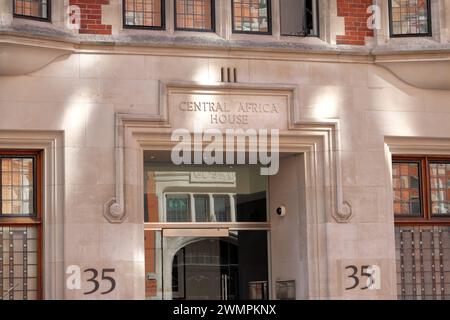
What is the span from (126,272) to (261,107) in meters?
3.02

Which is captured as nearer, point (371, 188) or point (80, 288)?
point (80, 288)

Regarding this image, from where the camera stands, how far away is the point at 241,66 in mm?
16797

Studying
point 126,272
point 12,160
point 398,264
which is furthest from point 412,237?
point 12,160

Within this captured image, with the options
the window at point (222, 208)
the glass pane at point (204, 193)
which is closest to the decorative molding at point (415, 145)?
the glass pane at point (204, 193)

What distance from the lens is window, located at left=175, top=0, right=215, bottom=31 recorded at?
16.8 metres

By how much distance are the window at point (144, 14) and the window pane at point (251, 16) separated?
1.10 meters

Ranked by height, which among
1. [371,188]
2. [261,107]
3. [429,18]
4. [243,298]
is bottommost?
[243,298]

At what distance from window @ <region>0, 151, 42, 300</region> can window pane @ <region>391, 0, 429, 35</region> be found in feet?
18.4

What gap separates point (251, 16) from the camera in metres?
17.2

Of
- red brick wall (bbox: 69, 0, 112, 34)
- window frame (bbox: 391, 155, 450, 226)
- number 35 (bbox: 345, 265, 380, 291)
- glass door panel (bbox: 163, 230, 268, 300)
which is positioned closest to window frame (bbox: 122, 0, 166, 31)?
red brick wall (bbox: 69, 0, 112, 34)

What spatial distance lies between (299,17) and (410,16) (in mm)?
1657

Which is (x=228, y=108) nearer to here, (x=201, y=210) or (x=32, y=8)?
(x=201, y=210)

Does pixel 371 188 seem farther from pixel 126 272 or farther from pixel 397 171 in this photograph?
pixel 126 272

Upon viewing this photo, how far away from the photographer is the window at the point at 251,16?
17.1m
